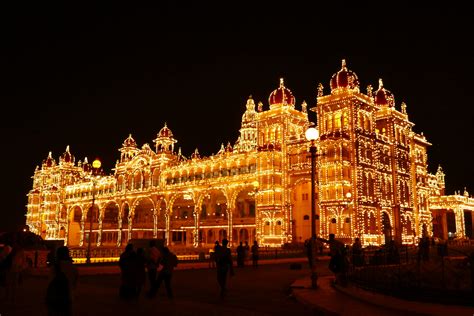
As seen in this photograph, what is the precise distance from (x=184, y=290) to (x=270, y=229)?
124 ft

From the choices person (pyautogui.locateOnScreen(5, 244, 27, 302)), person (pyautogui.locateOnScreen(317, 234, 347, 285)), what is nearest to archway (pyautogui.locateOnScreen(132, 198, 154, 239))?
person (pyautogui.locateOnScreen(317, 234, 347, 285))

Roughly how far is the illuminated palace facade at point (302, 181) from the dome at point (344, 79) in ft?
0.45

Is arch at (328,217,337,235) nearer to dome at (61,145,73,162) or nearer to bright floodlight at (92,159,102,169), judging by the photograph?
bright floodlight at (92,159,102,169)

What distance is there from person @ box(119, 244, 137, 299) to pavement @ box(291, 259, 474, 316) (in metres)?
4.94

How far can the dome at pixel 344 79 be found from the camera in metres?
50.1

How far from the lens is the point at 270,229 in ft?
176

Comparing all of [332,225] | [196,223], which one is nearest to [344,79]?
[332,225]

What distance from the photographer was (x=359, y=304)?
41.7 feet

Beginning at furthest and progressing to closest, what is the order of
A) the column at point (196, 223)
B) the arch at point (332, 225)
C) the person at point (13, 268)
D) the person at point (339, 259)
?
the column at point (196, 223) → the arch at point (332, 225) → the person at point (339, 259) → the person at point (13, 268)

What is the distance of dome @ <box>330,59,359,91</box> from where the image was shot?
5006 centimetres

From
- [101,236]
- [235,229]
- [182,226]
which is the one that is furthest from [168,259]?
[101,236]

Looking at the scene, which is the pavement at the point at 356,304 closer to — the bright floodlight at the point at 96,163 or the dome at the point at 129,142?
the bright floodlight at the point at 96,163

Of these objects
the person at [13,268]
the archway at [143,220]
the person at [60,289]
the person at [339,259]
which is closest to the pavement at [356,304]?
the person at [339,259]

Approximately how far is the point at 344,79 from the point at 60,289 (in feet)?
152
